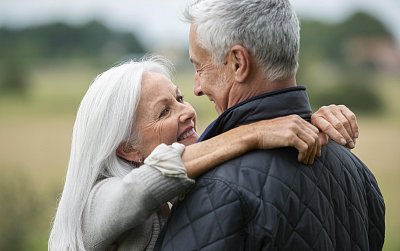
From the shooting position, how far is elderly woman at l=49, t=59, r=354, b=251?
2.45 metres

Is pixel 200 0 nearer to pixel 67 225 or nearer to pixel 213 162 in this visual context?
pixel 213 162

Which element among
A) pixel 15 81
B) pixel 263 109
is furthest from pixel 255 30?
pixel 15 81

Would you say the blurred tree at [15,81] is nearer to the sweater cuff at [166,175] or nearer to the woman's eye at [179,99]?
the woman's eye at [179,99]

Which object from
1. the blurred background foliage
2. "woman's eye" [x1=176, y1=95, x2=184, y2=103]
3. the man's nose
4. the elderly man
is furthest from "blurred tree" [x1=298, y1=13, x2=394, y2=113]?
the elderly man

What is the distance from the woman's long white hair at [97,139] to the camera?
9.33 feet


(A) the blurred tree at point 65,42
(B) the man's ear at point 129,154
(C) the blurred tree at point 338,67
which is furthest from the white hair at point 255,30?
(C) the blurred tree at point 338,67

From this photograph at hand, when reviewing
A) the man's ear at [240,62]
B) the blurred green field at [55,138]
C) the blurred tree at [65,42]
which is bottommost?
the blurred green field at [55,138]

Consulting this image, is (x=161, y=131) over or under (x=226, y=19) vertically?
under

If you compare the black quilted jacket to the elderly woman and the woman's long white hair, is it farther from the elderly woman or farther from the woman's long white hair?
the woman's long white hair

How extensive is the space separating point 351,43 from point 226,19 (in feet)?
60.5

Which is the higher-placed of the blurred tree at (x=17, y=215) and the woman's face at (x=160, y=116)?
the woman's face at (x=160, y=116)

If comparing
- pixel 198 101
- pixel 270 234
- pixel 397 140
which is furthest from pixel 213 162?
pixel 397 140

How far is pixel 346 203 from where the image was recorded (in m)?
2.60

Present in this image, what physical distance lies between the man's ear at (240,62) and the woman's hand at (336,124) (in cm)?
29
